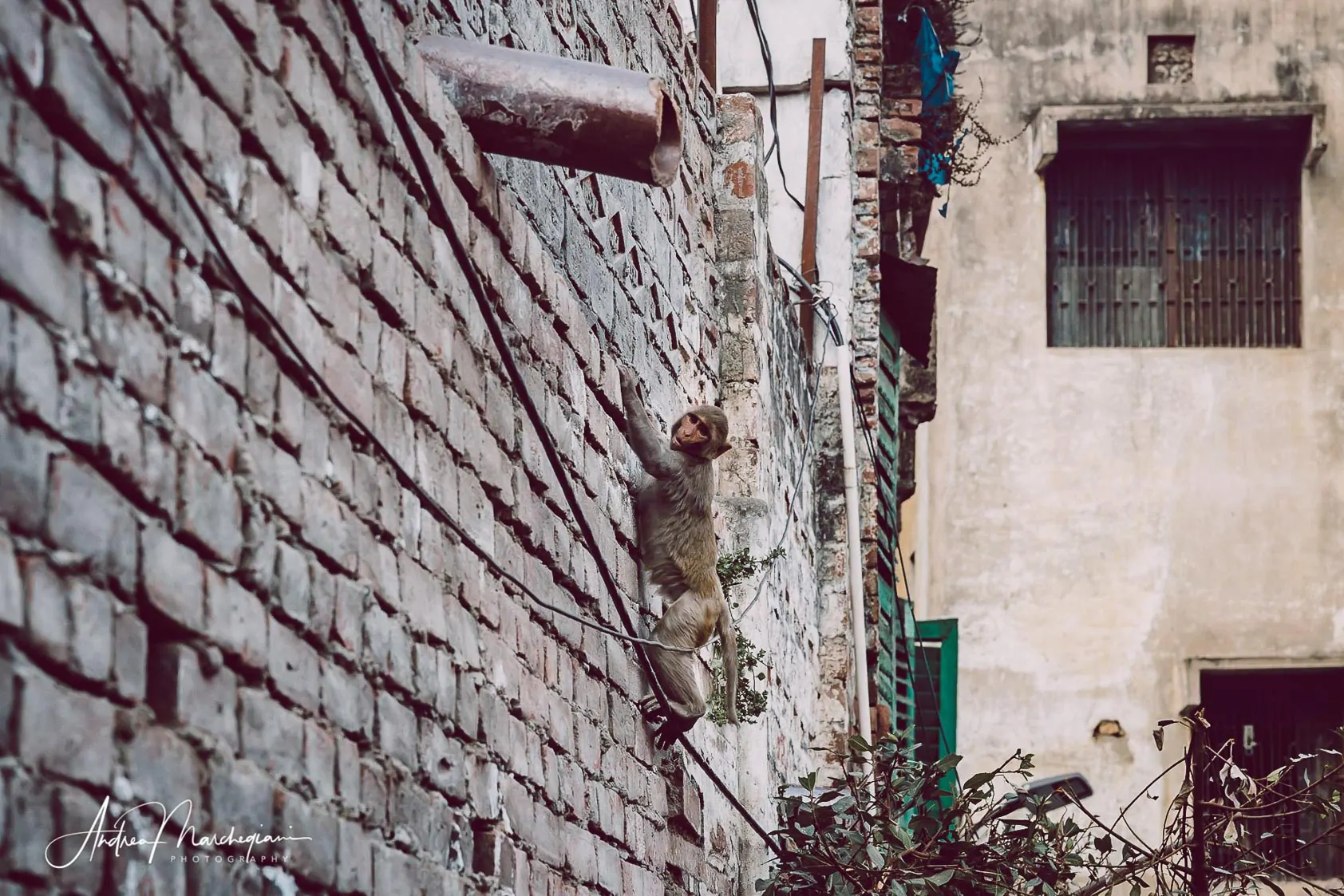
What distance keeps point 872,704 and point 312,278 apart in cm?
805

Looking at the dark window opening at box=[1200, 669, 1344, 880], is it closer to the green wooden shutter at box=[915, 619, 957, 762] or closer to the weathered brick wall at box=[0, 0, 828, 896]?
the green wooden shutter at box=[915, 619, 957, 762]

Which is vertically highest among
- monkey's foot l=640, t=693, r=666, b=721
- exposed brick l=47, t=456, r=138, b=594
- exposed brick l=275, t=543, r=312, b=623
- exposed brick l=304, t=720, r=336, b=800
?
monkey's foot l=640, t=693, r=666, b=721

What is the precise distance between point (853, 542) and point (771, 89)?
2.29 metres

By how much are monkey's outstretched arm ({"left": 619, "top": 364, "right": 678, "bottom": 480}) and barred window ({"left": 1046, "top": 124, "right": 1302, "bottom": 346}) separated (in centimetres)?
1411

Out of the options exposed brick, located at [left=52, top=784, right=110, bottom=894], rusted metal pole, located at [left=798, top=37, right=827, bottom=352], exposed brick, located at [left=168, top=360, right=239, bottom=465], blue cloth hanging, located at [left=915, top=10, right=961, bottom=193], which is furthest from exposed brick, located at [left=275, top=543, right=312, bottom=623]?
blue cloth hanging, located at [left=915, top=10, right=961, bottom=193]

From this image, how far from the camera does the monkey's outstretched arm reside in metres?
5.72

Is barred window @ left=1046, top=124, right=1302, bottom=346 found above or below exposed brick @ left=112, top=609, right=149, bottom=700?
above

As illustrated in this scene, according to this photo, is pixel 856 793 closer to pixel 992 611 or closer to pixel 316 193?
pixel 316 193

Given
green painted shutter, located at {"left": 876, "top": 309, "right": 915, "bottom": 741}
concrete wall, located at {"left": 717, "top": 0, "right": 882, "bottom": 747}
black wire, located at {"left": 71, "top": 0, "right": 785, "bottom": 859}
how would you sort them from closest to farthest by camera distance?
black wire, located at {"left": 71, "top": 0, "right": 785, "bottom": 859} → concrete wall, located at {"left": 717, "top": 0, "right": 882, "bottom": 747} → green painted shutter, located at {"left": 876, "top": 309, "right": 915, "bottom": 741}

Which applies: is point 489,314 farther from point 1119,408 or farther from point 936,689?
point 1119,408

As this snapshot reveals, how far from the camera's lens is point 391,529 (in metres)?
3.63

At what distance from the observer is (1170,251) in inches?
760

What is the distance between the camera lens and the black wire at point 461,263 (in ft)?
8.89

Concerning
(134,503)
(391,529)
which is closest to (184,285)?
(134,503)
